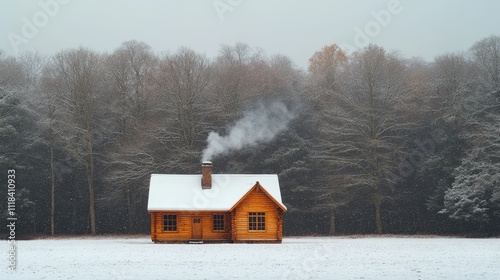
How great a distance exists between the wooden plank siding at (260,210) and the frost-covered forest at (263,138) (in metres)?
11.5

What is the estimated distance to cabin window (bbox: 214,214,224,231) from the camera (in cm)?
4344

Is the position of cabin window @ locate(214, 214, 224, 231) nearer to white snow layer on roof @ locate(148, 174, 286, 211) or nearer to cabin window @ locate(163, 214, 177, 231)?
white snow layer on roof @ locate(148, 174, 286, 211)

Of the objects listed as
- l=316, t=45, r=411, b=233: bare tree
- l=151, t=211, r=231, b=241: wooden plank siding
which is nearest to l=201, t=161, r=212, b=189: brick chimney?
l=151, t=211, r=231, b=241: wooden plank siding

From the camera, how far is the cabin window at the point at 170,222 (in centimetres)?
4334

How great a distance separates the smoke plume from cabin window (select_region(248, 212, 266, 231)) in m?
9.50

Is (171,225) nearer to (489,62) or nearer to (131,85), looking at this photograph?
(131,85)

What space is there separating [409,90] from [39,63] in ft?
120

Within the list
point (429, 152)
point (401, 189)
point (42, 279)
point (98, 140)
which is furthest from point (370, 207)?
point (42, 279)

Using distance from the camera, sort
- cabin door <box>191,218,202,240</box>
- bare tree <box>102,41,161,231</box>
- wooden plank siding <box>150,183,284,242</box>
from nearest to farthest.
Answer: wooden plank siding <box>150,183,284,242</box> < cabin door <box>191,218,202,240</box> < bare tree <box>102,41,161,231</box>

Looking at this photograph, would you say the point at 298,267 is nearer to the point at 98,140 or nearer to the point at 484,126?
the point at 484,126

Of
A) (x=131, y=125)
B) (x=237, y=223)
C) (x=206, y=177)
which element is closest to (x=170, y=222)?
(x=206, y=177)

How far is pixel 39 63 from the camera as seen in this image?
6962 centimetres

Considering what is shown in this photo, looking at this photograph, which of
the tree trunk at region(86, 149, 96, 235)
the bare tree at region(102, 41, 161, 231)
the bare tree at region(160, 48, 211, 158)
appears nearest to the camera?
the bare tree at region(102, 41, 161, 231)

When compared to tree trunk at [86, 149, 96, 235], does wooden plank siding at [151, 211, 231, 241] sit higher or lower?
lower
